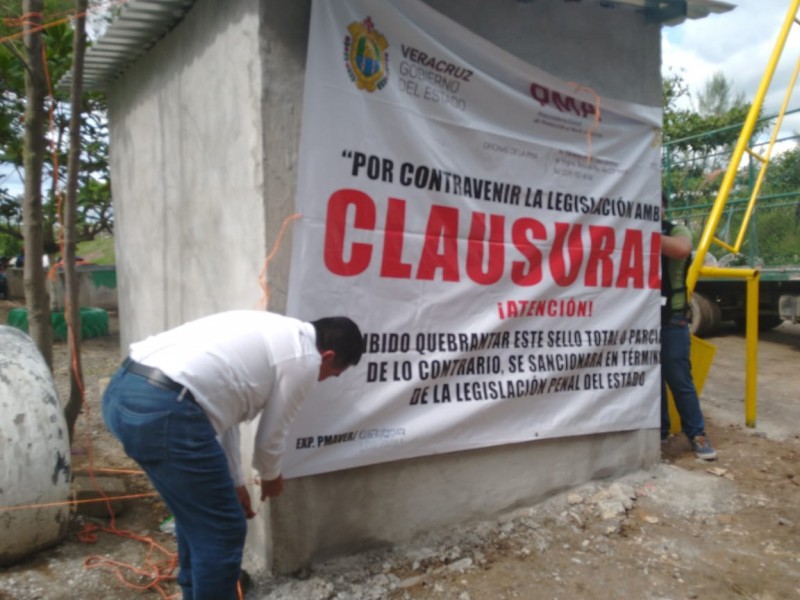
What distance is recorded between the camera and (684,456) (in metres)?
4.65

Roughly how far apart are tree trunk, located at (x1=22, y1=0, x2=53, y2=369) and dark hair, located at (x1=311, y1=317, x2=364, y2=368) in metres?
2.25

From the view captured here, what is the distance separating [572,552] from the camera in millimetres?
3281

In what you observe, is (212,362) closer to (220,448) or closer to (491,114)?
(220,448)

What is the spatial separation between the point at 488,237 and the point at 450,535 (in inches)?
62.8

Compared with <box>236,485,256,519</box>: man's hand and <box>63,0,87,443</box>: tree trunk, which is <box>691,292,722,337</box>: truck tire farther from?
<box>236,485,256,519</box>: man's hand

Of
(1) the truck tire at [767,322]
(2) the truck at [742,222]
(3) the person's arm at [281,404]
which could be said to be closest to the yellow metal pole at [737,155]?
(2) the truck at [742,222]

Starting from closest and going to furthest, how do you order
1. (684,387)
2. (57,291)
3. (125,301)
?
(684,387)
(125,301)
(57,291)

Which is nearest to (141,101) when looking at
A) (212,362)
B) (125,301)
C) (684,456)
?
(125,301)

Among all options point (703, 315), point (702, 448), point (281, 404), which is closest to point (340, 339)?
point (281, 404)

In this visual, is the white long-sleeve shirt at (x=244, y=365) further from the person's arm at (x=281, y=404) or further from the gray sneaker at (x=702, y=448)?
the gray sneaker at (x=702, y=448)

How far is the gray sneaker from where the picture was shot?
4.51 metres

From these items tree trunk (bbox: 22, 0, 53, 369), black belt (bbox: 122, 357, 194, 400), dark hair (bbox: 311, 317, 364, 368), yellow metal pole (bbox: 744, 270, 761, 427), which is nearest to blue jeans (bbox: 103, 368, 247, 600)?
black belt (bbox: 122, 357, 194, 400)

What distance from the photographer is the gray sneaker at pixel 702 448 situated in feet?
14.8

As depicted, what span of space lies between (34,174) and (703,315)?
9.28m
